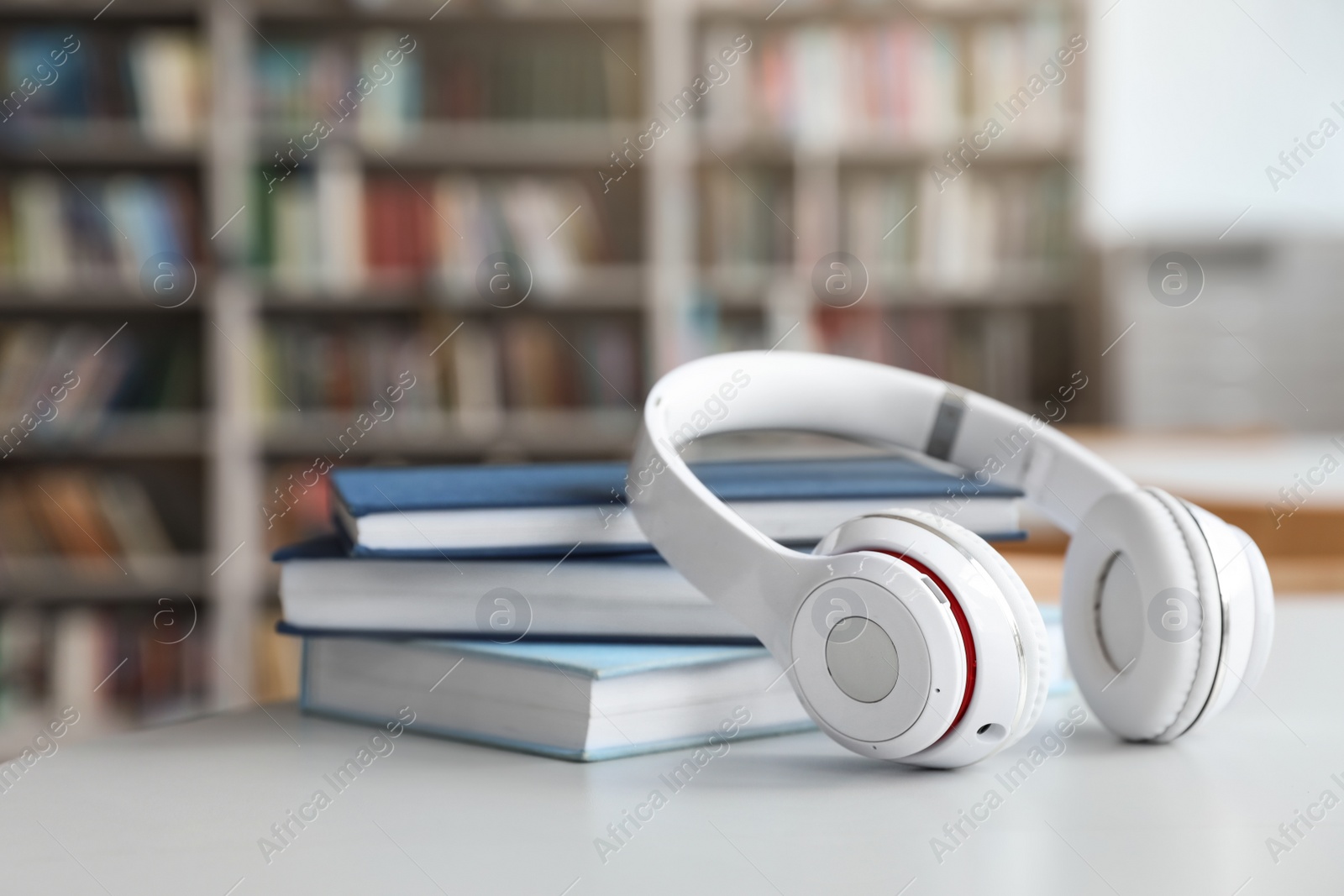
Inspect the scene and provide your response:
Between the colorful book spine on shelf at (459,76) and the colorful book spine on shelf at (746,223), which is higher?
the colorful book spine on shelf at (459,76)

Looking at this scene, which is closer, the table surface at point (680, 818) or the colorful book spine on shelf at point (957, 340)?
the table surface at point (680, 818)

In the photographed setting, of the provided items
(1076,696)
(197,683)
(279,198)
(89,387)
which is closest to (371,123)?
(279,198)

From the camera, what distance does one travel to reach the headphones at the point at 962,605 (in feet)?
1.37

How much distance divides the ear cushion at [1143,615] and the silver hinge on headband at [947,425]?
111mm

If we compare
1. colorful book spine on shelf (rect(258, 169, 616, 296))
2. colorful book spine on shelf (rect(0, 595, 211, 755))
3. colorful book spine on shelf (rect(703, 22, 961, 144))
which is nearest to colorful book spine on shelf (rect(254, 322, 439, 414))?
colorful book spine on shelf (rect(258, 169, 616, 296))

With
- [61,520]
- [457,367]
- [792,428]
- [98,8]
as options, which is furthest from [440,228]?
[792,428]

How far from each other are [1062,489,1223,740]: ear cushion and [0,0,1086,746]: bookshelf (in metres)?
2.57

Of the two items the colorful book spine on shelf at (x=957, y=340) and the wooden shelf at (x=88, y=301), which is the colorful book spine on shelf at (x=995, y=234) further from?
the wooden shelf at (x=88, y=301)

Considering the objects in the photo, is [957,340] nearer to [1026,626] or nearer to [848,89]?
[848,89]

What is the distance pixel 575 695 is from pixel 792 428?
0.21 metres

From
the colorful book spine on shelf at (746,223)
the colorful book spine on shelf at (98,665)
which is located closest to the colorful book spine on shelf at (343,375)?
the colorful book spine on shelf at (98,665)

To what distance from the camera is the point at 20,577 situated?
2934mm

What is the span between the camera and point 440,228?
2.98m

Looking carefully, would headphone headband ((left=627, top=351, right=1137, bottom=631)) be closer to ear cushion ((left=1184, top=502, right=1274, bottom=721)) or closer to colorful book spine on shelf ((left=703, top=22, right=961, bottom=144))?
ear cushion ((left=1184, top=502, right=1274, bottom=721))
